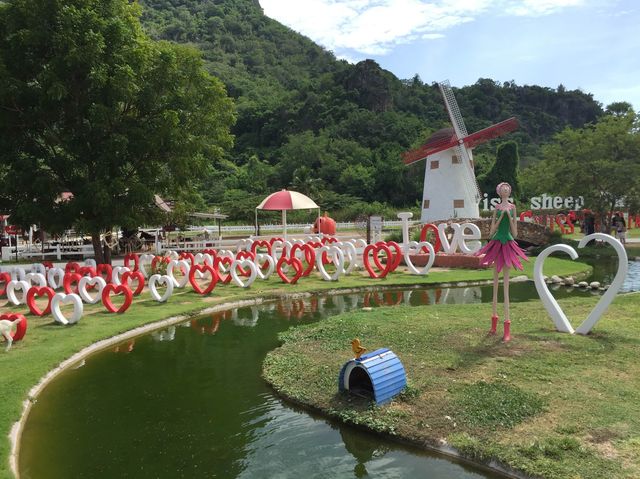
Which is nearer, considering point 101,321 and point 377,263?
point 101,321

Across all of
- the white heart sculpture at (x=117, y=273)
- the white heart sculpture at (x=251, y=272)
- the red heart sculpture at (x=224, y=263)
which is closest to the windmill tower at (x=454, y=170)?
the red heart sculpture at (x=224, y=263)

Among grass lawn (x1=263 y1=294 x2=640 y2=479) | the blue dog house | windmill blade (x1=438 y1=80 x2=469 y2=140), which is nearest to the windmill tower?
windmill blade (x1=438 y1=80 x2=469 y2=140)

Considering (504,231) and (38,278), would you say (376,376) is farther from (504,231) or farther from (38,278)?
(38,278)

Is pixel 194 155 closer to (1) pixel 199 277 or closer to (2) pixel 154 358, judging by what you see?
(1) pixel 199 277

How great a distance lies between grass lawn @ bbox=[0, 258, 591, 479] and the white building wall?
1175 cm

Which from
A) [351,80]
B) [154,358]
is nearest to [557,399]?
[154,358]

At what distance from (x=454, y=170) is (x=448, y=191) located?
1.31 metres

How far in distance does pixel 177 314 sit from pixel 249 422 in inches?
243

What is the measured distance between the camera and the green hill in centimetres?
5362

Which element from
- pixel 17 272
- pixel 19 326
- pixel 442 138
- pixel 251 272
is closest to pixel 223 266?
pixel 251 272

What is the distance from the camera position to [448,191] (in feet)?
104

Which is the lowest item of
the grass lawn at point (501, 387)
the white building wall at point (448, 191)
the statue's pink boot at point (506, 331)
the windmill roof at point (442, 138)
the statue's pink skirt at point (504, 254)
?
the grass lawn at point (501, 387)

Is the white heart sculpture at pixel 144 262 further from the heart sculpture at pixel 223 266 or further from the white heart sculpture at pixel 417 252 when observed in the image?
the white heart sculpture at pixel 417 252

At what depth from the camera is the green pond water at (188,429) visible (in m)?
5.56
